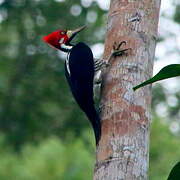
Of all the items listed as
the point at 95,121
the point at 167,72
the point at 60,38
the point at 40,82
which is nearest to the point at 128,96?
the point at 95,121

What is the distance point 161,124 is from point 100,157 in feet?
21.2

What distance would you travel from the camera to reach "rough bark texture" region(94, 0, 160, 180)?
3.26 m

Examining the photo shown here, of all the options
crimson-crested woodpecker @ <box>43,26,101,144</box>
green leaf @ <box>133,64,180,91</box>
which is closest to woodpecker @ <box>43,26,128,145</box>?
crimson-crested woodpecker @ <box>43,26,101,144</box>

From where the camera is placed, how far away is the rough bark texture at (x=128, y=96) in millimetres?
3256

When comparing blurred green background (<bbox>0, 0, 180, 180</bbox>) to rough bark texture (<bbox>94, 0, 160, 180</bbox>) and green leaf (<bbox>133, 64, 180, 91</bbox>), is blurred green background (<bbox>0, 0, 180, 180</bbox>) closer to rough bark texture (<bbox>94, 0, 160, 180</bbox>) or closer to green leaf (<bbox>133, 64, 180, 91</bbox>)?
rough bark texture (<bbox>94, 0, 160, 180</bbox>)

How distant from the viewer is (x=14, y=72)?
13898mm

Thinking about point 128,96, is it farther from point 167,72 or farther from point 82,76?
point 82,76

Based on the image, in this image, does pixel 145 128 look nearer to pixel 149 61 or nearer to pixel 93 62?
pixel 149 61

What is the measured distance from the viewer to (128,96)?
352cm

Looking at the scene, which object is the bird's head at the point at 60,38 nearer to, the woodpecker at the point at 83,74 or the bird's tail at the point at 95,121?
the woodpecker at the point at 83,74

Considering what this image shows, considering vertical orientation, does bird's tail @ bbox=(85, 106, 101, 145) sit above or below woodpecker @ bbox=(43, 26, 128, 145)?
below

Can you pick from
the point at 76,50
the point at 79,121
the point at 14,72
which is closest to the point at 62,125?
the point at 79,121

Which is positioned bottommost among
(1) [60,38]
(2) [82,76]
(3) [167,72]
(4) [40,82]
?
(3) [167,72]

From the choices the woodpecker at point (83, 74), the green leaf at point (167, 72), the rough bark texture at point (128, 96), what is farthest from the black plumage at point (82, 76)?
the green leaf at point (167, 72)
